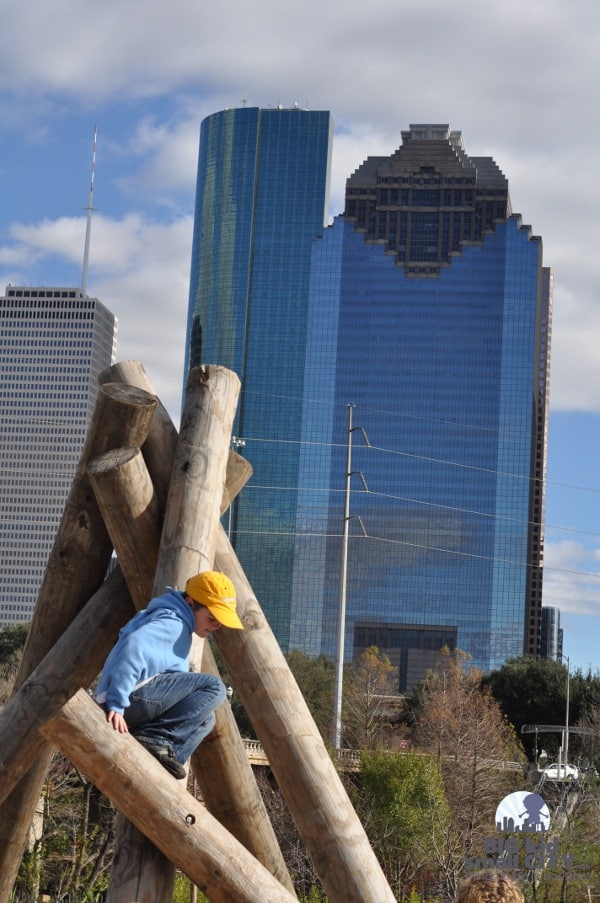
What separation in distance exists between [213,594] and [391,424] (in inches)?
5058

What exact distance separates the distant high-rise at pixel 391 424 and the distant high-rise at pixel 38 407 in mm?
36003

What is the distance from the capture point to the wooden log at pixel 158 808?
5.65m

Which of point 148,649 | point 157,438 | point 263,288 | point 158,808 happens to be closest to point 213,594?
point 148,649

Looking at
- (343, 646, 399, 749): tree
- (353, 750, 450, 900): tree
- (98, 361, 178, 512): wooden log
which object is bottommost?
(353, 750, 450, 900): tree

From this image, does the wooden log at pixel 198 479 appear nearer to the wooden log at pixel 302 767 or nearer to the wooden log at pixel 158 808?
the wooden log at pixel 302 767

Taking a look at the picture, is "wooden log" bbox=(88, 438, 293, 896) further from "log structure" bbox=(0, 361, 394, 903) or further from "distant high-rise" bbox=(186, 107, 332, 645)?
"distant high-rise" bbox=(186, 107, 332, 645)

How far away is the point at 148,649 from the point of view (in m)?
5.98

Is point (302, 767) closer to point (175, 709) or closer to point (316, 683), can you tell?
point (175, 709)

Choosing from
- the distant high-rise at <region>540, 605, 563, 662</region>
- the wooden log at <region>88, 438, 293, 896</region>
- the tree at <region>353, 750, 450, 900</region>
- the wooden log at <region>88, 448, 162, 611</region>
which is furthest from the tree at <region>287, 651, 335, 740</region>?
the distant high-rise at <region>540, 605, 563, 662</region>

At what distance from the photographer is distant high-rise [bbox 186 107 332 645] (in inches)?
5285

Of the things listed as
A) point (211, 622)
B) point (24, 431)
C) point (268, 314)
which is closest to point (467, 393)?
point (268, 314)

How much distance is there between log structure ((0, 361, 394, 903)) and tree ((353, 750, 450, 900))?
17.5 m

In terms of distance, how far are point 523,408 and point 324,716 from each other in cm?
7946

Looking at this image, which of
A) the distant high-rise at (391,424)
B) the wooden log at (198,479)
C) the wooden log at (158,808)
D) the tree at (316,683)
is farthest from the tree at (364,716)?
the distant high-rise at (391,424)
